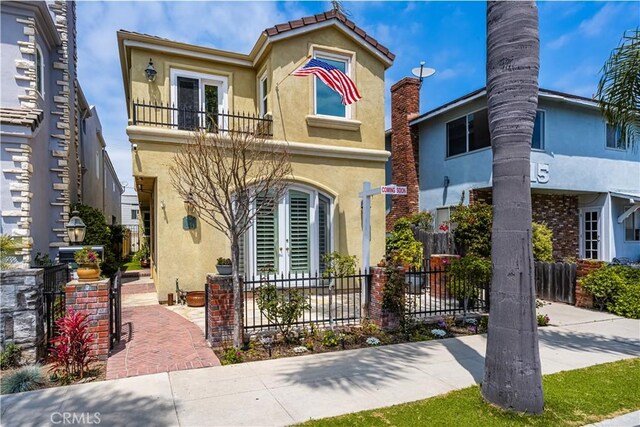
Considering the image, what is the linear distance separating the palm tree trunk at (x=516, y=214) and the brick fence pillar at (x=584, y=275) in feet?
24.5

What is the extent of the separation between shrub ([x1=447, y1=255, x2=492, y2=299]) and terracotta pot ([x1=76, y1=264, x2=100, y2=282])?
7189mm

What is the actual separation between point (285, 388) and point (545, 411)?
3036 mm

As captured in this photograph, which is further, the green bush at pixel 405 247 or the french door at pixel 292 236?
the french door at pixel 292 236

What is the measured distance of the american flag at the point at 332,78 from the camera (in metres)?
9.53

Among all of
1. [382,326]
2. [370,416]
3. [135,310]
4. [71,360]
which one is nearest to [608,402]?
[370,416]

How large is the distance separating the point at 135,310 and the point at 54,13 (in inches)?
410

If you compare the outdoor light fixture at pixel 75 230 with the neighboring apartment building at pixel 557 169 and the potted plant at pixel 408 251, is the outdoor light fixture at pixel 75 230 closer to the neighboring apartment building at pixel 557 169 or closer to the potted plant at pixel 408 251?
the potted plant at pixel 408 251

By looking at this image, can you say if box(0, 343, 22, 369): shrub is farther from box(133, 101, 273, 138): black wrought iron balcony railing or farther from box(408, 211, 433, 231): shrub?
box(408, 211, 433, 231): shrub

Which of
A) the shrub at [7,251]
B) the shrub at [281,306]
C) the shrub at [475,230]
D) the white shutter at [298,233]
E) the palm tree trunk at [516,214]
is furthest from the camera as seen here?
the shrub at [475,230]

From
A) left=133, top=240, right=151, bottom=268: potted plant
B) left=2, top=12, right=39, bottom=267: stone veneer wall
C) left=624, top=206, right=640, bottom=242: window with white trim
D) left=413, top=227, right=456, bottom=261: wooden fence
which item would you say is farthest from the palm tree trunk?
left=133, top=240, right=151, bottom=268: potted plant

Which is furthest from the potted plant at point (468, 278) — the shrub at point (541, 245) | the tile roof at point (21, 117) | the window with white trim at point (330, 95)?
the tile roof at point (21, 117)

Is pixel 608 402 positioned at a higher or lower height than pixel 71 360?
lower

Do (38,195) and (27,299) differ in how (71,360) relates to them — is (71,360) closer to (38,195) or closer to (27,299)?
(27,299)

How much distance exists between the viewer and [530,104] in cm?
407
